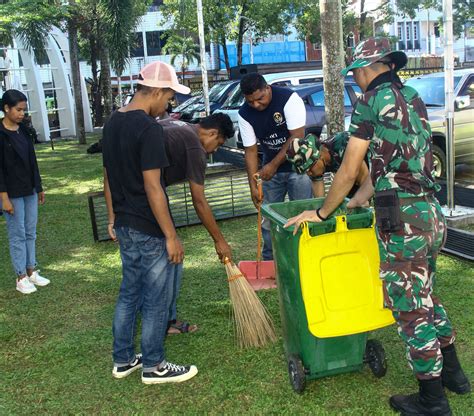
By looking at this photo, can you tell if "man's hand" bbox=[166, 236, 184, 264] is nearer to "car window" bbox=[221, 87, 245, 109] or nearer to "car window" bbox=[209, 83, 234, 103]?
"car window" bbox=[221, 87, 245, 109]

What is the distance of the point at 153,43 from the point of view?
54.0 meters

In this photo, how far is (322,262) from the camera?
296cm

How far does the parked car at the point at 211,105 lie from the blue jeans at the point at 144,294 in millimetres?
10442

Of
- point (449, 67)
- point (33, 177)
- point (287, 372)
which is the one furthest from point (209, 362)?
point (449, 67)

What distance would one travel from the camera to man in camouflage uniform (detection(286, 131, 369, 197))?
11.0ft

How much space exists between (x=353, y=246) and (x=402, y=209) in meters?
0.37

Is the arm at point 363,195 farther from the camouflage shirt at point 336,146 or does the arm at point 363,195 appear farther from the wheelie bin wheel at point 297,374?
the wheelie bin wheel at point 297,374

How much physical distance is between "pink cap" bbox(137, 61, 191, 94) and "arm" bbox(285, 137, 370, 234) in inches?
39.1

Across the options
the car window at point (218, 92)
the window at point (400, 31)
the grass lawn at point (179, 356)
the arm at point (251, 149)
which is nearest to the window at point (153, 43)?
the window at point (400, 31)

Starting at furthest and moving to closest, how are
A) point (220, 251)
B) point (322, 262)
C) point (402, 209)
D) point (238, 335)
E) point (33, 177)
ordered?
point (33, 177) < point (238, 335) < point (220, 251) < point (322, 262) < point (402, 209)

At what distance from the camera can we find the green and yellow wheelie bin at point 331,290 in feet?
9.66

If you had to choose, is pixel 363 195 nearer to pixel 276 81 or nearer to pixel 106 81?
pixel 276 81

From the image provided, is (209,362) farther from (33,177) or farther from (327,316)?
(33,177)

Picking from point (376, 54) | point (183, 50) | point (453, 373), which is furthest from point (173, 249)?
point (183, 50)
